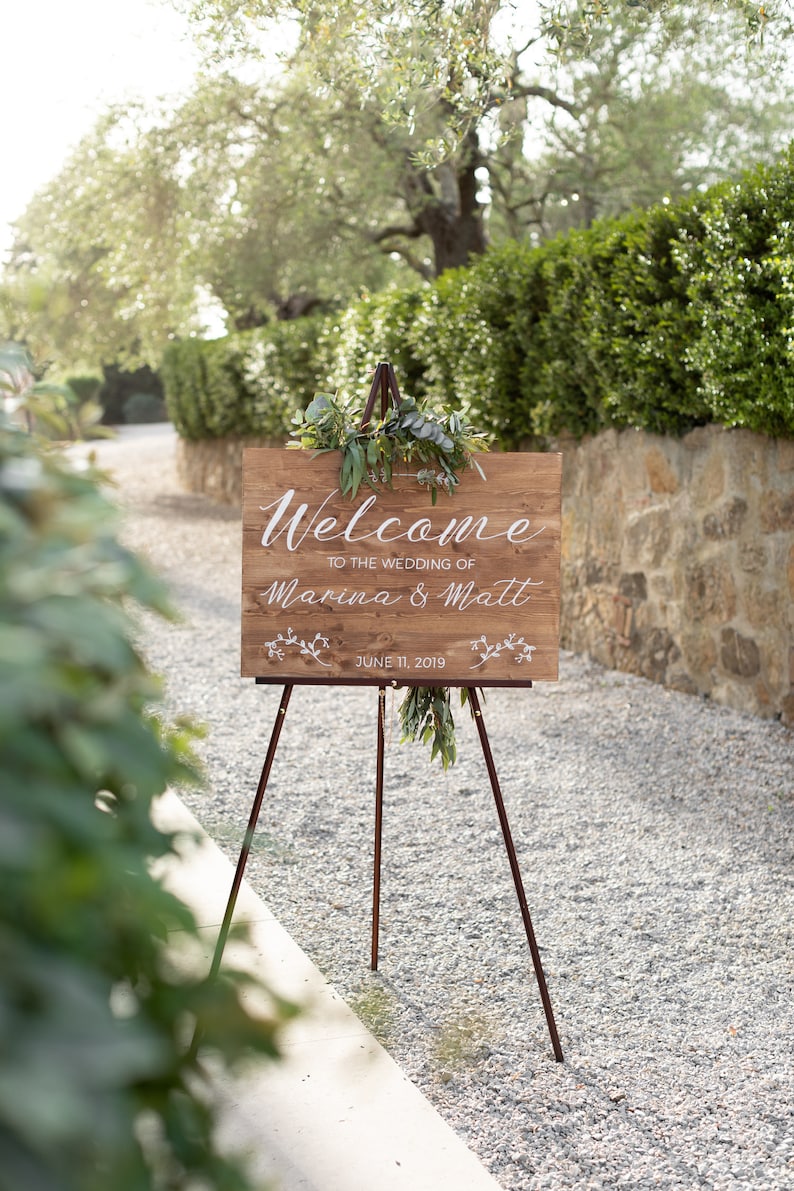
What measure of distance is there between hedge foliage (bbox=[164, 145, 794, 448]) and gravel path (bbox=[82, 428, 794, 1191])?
1576 mm

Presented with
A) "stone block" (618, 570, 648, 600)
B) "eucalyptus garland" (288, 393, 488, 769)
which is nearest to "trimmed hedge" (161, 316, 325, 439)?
"stone block" (618, 570, 648, 600)

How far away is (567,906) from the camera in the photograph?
3373 mm

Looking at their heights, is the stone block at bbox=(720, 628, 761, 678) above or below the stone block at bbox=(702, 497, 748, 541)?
below

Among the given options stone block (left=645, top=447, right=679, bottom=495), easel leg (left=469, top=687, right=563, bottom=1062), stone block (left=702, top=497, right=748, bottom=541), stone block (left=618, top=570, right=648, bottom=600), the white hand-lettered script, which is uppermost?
stone block (left=645, top=447, right=679, bottom=495)

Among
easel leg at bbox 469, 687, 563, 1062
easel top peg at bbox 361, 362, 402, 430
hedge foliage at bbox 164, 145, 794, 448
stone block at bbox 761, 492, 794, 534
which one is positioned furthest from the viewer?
stone block at bbox 761, 492, 794, 534

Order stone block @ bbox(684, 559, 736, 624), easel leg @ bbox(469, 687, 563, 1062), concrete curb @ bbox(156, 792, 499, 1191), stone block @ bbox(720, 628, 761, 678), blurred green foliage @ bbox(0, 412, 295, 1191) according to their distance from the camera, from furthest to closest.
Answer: stone block @ bbox(684, 559, 736, 624) < stone block @ bbox(720, 628, 761, 678) < easel leg @ bbox(469, 687, 563, 1062) < concrete curb @ bbox(156, 792, 499, 1191) < blurred green foliage @ bbox(0, 412, 295, 1191)

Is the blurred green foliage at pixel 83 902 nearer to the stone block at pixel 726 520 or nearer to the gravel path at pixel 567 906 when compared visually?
the gravel path at pixel 567 906

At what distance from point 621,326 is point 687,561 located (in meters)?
1.28

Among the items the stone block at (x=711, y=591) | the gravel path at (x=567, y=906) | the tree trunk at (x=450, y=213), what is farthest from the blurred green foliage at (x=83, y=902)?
the tree trunk at (x=450, y=213)

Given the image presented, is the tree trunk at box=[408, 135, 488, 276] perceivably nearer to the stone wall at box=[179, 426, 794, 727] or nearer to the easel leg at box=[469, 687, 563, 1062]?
the stone wall at box=[179, 426, 794, 727]

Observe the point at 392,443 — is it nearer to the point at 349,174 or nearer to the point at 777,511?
the point at 777,511

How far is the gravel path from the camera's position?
7.54ft

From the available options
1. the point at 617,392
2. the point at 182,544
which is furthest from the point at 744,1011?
the point at 182,544

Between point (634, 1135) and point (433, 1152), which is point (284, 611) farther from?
point (634, 1135)
